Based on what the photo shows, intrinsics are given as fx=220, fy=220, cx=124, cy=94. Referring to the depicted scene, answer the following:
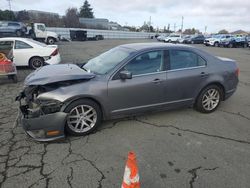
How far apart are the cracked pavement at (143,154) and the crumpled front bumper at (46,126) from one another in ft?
0.54

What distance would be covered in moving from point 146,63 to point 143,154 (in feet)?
5.80

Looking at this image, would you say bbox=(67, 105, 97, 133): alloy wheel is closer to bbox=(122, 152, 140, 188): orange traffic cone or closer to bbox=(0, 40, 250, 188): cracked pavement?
bbox=(0, 40, 250, 188): cracked pavement

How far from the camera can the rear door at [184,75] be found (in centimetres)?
440

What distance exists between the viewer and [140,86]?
4.08 metres

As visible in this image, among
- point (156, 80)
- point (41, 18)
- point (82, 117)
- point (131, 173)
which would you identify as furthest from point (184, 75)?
point (41, 18)

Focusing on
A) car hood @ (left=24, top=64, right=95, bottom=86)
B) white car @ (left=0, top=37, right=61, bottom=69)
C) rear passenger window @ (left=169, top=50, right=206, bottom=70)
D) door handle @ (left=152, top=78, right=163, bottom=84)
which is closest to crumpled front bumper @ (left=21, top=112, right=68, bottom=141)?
car hood @ (left=24, top=64, right=95, bottom=86)

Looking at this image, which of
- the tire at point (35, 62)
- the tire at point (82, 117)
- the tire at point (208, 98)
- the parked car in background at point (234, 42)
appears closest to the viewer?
the tire at point (82, 117)

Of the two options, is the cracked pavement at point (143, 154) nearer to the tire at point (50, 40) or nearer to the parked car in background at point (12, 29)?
the tire at point (50, 40)

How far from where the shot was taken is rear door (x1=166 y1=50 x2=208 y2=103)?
4395mm

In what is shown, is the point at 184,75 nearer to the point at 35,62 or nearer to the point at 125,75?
the point at 125,75

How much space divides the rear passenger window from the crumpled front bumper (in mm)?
2375

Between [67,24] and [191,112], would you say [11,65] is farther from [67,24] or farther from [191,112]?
[67,24]

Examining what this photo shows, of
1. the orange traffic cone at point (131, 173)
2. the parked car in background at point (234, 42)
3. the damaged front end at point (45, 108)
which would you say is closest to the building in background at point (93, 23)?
the parked car in background at point (234, 42)

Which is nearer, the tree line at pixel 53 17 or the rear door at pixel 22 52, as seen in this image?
the rear door at pixel 22 52
